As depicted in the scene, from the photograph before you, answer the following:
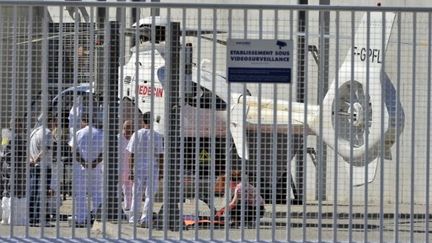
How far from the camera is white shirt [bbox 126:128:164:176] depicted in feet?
34.4

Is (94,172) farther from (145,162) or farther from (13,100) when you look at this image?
(13,100)

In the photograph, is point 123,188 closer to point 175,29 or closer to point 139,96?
point 139,96

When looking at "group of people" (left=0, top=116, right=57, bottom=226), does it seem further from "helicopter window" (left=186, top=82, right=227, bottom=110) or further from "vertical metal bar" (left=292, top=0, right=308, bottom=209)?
"vertical metal bar" (left=292, top=0, right=308, bottom=209)

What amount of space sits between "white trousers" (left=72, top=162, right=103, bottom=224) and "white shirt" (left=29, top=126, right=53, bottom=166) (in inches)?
11.3

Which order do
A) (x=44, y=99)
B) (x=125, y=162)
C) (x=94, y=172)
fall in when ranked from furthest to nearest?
(x=125, y=162) → (x=94, y=172) → (x=44, y=99)

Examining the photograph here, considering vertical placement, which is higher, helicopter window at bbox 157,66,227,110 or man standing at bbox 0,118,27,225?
helicopter window at bbox 157,66,227,110

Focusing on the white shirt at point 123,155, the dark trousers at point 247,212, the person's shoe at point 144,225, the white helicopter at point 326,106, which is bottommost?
the person's shoe at point 144,225

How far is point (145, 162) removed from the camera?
10.6 m

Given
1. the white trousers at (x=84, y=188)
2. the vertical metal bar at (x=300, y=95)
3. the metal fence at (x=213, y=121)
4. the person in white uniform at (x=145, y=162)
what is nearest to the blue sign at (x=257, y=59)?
the metal fence at (x=213, y=121)

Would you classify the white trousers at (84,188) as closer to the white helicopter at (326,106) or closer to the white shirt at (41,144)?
the white shirt at (41,144)

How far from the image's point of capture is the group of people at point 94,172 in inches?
412

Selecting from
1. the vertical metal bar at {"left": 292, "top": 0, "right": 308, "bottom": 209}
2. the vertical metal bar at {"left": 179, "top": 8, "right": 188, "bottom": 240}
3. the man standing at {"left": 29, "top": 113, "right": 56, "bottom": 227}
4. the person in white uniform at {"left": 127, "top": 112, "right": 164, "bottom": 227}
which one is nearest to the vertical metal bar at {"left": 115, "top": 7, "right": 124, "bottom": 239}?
the person in white uniform at {"left": 127, "top": 112, "right": 164, "bottom": 227}

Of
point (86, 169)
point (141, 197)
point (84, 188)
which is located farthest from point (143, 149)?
point (84, 188)

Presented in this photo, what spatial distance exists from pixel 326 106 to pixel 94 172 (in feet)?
7.31
